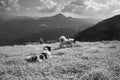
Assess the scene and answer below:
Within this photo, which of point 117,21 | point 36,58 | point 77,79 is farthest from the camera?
point 117,21

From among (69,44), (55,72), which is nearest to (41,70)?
(55,72)

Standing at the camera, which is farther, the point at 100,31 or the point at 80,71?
the point at 100,31

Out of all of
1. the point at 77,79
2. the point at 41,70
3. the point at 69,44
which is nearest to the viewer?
the point at 77,79

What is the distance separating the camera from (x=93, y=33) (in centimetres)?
14175

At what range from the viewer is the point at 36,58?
13.3m

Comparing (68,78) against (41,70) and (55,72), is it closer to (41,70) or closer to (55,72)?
(55,72)

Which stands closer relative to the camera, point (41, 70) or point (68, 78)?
point (68, 78)

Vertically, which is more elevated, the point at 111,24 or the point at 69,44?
the point at 111,24

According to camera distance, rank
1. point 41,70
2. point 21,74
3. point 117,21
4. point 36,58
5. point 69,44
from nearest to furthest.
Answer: point 21,74
point 41,70
point 36,58
point 69,44
point 117,21

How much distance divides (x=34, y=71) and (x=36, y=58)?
3.48 meters

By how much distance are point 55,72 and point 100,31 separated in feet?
443

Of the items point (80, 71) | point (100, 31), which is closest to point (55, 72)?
point (80, 71)

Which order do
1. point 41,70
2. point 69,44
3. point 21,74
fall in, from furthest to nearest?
point 69,44, point 41,70, point 21,74

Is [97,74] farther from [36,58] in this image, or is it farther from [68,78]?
[36,58]
